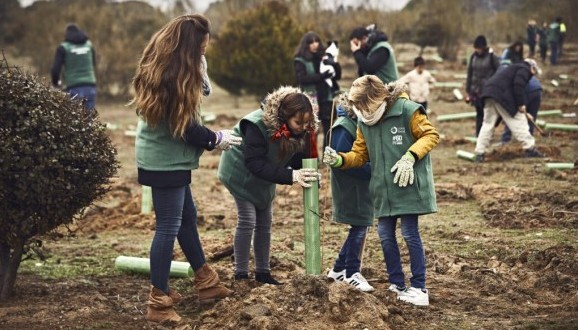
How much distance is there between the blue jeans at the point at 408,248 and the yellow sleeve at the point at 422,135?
46cm

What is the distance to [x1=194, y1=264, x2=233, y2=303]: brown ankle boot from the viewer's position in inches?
254

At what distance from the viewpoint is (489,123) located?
44.3 feet

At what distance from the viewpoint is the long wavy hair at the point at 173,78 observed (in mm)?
5750

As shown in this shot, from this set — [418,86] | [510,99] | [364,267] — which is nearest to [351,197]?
[364,267]

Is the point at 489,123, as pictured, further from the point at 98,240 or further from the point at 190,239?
the point at 190,239

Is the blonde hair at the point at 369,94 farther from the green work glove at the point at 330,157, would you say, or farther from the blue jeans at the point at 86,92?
the blue jeans at the point at 86,92

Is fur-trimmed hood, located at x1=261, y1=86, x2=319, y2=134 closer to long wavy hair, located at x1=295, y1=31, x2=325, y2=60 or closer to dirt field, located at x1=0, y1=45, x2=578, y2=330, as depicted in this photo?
dirt field, located at x1=0, y1=45, x2=578, y2=330

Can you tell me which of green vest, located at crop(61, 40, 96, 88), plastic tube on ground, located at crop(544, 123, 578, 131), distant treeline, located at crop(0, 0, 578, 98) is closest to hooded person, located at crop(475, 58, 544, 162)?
plastic tube on ground, located at crop(544, 123, 578, 131)

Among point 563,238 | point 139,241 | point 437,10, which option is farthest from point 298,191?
point 437,10

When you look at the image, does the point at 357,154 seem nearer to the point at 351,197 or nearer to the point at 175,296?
the point at 351,197

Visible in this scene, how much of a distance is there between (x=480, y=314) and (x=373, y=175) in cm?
114

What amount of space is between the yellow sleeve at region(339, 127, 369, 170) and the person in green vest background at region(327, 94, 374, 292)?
0.17 metres

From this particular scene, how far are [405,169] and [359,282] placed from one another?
1040 mm

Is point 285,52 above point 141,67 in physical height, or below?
below
